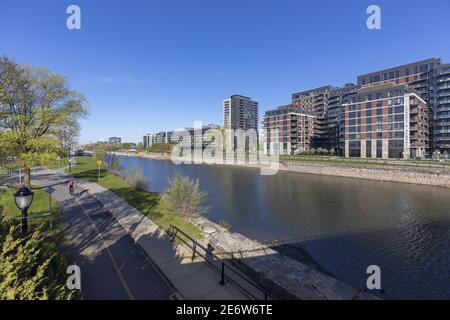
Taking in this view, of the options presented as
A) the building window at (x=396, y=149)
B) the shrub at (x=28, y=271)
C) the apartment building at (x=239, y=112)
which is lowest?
the shrub at (x=28, y=271)

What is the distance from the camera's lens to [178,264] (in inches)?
304

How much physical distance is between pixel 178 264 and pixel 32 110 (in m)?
18.1

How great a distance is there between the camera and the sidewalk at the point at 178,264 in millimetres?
6211

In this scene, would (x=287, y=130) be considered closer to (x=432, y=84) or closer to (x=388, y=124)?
(x=388, y=124)

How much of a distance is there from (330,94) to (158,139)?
464 ft

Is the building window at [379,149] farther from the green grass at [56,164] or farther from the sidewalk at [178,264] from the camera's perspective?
the green grass at [56,164]

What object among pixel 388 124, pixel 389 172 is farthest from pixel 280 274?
pixel 388 124

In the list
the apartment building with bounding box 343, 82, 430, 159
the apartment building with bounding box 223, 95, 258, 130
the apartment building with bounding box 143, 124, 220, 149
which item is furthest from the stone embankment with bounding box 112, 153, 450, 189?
the apartment building with bounding box 223, 95, 258, 130

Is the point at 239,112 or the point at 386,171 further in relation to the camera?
the point at 239,112

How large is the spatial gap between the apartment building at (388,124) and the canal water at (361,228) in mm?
30775

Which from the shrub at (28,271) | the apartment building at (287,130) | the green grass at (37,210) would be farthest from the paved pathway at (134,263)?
the apartment building at (287,130)
